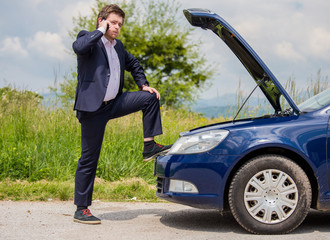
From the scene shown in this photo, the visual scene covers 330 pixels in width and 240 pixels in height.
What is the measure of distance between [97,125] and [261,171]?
174cm

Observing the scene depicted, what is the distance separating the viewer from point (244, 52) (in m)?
4.58

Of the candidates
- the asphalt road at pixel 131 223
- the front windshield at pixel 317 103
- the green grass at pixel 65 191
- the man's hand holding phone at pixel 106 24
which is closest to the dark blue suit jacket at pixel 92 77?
the man's hand holding phone at pixel 106 24

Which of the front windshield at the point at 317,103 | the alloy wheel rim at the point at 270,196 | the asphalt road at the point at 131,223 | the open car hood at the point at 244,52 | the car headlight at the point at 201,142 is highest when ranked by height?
the open car hood at the point at 244,52

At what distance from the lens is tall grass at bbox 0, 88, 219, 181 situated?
7.05 meters

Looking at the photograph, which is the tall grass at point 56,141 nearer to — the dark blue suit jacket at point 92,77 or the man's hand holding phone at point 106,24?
the dark blue suit jacket at point 92,77

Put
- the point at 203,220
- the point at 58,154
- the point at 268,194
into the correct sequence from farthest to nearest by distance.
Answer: the point at 58,154
the point at 203,220
the point at 268,194

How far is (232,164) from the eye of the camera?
159 inches

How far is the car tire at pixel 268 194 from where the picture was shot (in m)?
4.02

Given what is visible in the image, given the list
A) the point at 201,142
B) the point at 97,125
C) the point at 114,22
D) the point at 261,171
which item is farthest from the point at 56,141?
the point at 261,171

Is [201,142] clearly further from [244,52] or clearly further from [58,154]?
[58,154]

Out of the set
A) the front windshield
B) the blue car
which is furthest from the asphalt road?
the front windshield

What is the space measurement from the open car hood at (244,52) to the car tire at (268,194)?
2.25ft

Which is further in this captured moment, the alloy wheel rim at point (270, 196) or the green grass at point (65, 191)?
the green grass at point (65, 191)

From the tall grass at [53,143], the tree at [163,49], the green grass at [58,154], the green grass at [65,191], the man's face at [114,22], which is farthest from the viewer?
the tree at [163,49]
